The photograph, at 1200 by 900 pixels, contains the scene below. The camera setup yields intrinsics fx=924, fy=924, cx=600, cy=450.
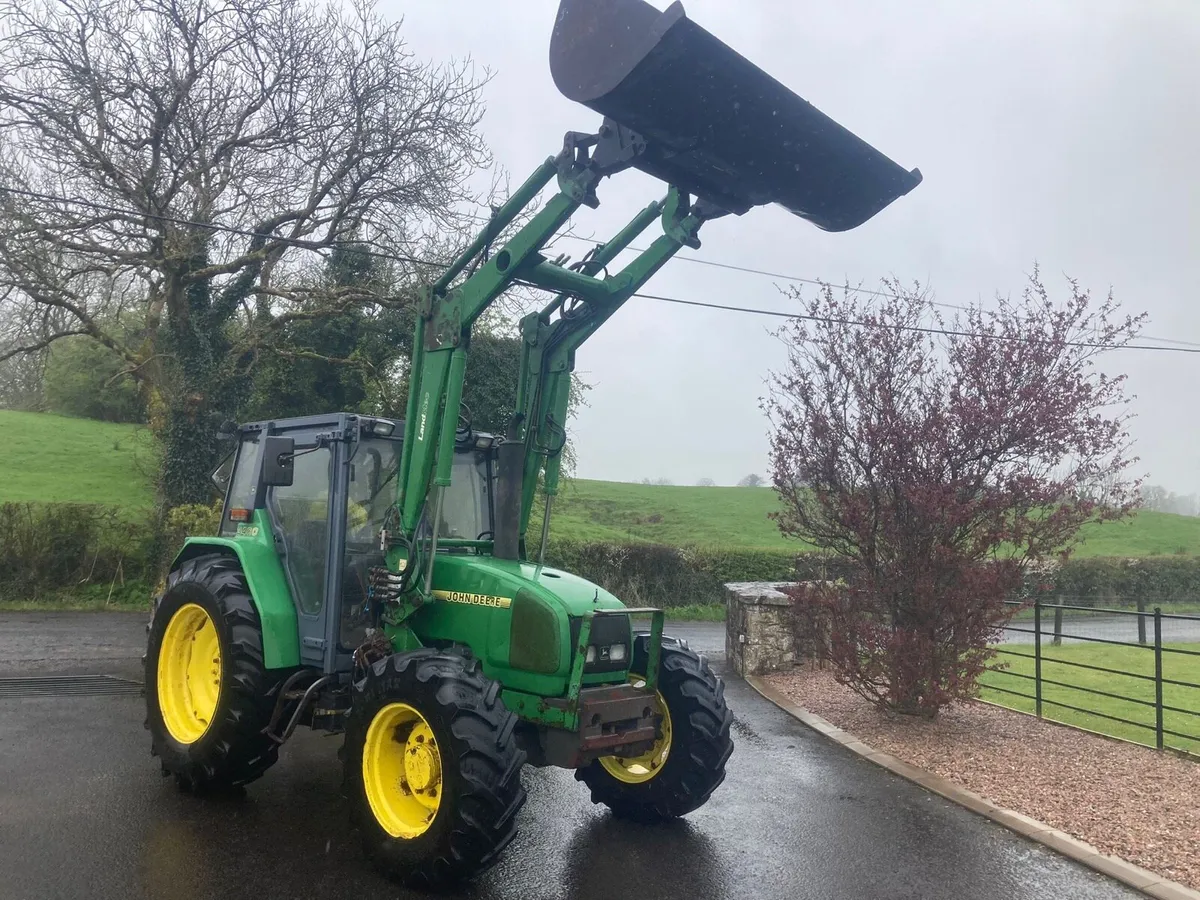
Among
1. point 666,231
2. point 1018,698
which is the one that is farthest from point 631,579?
point 666,231

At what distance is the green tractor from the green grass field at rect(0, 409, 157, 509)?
14227mm

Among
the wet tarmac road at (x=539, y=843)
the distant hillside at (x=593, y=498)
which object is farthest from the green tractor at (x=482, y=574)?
the distant hillside at (x=593, y=498)

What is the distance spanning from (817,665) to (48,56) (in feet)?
48.3

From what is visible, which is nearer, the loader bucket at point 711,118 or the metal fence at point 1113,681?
the loader bucket at point 711,118

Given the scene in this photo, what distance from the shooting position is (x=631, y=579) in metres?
18.9

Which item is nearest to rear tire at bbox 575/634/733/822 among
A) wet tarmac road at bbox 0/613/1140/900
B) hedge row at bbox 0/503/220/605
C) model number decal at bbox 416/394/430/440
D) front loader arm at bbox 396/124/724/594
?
wet tarmac road at bbox 0/613/1140/900

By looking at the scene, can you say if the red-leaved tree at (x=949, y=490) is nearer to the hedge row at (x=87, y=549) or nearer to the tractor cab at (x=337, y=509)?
the tractor cab at (x=337, y=509)

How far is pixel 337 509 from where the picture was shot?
18.8 feet

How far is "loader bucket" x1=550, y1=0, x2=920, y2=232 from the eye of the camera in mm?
3963

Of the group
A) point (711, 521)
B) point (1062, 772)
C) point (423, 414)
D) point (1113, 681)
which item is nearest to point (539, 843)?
point (423, 414)

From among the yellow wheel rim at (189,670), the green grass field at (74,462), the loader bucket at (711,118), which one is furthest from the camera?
the green grass field at (74,462)

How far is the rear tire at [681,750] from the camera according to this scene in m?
5.44

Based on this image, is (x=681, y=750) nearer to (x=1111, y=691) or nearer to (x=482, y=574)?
(x=482, y=574)

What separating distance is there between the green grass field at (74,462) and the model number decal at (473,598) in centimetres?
1526
